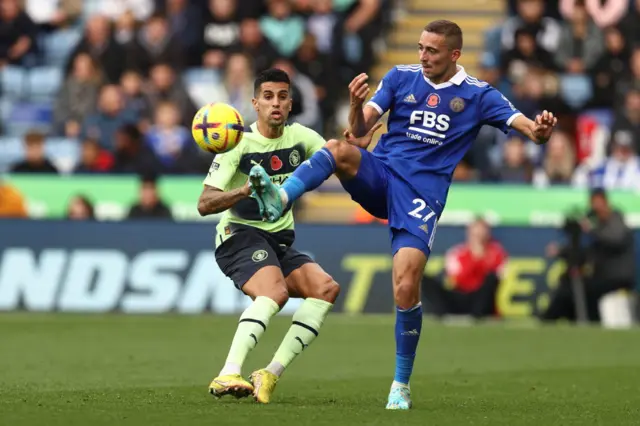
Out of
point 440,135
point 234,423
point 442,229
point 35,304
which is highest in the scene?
point 440,135

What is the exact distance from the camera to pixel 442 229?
19.1m

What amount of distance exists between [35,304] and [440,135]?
1072cm

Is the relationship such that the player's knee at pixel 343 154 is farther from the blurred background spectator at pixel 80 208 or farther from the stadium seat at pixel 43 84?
the stadium seat at pixel 43 84

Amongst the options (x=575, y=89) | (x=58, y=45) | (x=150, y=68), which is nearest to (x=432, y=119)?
(x=575, y=89)

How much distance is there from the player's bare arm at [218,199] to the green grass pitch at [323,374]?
1281 mm

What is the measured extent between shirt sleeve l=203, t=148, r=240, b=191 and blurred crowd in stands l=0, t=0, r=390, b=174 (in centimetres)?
1137

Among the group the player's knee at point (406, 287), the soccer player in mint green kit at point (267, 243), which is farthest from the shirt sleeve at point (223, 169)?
the player's knee at point (406, 287)

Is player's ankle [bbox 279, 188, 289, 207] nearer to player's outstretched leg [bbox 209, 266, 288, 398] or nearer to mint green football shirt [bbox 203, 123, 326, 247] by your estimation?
mint green football shirt [bbox 203, 123, 326, 247]

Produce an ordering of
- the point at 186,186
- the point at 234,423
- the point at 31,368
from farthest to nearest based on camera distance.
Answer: the point at 186,186, the point at 31,368, the point at 234,423

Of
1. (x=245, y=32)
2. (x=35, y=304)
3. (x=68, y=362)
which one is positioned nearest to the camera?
(x=68, y=362)

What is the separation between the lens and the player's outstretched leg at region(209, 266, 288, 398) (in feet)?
29.2

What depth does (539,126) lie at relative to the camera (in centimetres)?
909

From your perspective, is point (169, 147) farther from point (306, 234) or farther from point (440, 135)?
point (440, 135)

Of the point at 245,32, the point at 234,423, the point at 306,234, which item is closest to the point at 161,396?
the point at 234,423
